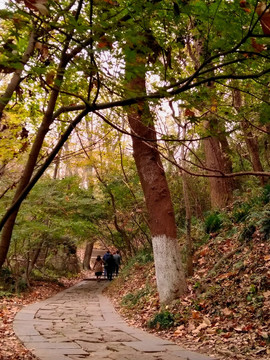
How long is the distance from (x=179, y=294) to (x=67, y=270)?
537 inches

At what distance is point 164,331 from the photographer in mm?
5734

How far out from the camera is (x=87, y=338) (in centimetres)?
507

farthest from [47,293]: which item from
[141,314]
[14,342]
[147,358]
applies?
[147,358]

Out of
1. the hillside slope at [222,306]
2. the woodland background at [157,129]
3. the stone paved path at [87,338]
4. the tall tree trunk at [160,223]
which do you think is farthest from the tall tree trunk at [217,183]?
the stone paved path at [87,338]

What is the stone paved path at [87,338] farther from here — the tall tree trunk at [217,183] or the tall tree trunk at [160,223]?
the tall tree trunk at [217,183]

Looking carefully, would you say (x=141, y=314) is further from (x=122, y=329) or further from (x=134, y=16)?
(x=134, y=16)

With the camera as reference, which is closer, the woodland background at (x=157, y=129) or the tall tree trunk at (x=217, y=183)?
the woodland background at (x=157, y=129)

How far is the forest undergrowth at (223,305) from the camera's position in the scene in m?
4.50

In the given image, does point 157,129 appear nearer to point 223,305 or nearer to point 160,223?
point 160,223

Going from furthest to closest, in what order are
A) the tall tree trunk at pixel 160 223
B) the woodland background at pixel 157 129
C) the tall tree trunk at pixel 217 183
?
the tall tree trunk at pixel 217 183 < the tall tree trunk at pixel 160 223 < the woodland background at pixel 157 129

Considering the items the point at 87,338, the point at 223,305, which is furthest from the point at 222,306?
the point at 87,338

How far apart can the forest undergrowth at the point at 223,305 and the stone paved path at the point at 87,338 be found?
41 centimetres

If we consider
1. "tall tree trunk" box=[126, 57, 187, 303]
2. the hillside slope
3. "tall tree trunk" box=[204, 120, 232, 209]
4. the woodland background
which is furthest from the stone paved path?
"tall tree trunk" box=[204, 120, 232, 209]

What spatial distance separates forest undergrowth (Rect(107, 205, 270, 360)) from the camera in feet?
14.8
